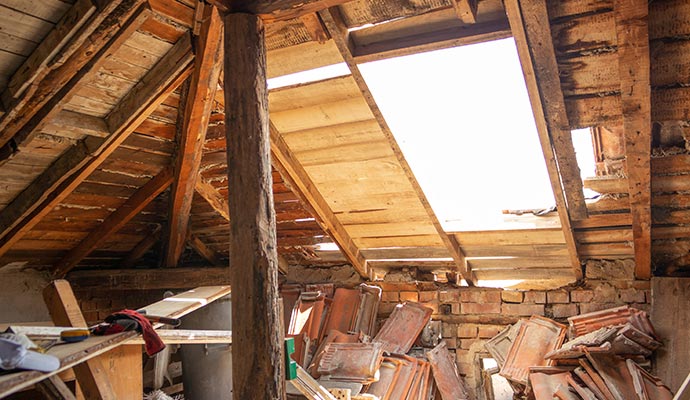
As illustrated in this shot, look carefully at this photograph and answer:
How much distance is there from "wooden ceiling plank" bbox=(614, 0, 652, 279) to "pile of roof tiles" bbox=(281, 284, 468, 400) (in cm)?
188

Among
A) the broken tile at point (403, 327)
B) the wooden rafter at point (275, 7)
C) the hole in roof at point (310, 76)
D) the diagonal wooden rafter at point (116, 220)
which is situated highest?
the hole in roof at point (310, 76)

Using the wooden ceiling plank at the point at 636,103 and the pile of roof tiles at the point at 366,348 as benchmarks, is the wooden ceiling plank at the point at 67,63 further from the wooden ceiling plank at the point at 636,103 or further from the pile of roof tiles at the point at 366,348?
the pile of roof tiles at the point at 366,348

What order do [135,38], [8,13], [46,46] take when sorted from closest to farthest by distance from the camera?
[8,13]
[46,46]
[135,38]

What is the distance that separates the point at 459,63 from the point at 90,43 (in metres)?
2.02

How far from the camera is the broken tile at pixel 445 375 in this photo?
15.5ft

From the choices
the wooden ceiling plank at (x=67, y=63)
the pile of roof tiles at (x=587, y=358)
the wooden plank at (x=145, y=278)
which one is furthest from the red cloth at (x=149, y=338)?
the wooden plank at (x=145, y=278)

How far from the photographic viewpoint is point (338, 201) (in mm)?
4629

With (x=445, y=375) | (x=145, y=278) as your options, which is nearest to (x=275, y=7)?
(x=445, y=375)

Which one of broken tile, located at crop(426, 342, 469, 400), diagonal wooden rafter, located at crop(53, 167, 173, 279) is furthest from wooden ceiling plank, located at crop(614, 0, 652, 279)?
diagonal wooden rafter, located at crop(53, 167, 173, 279)

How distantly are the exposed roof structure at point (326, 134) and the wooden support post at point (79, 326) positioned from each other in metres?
1.01

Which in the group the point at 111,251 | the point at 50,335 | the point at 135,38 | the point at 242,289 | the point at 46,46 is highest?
the point at 135,38

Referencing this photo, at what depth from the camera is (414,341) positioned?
16.4ft

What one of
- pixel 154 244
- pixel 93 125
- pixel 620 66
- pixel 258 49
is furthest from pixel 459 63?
pixel 154 244

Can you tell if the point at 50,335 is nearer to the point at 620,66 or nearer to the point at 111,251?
the point at 620,66
